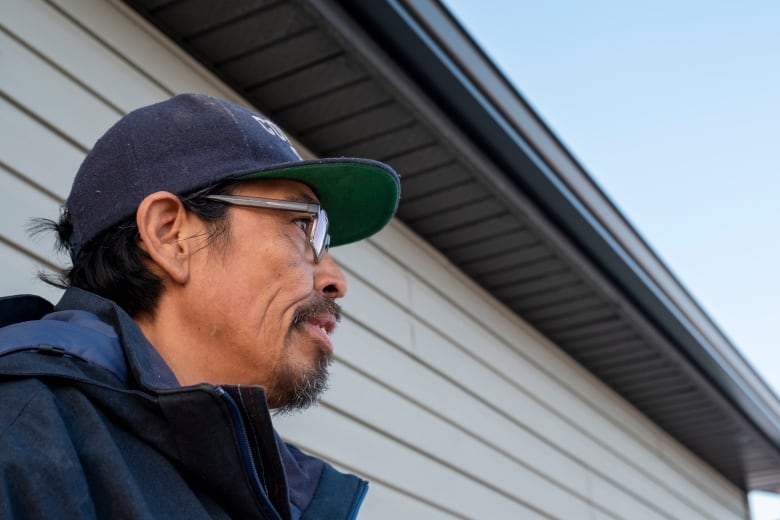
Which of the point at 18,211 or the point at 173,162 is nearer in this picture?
the point at 173,162

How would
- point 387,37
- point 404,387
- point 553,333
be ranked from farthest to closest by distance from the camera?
point 553,333, point 404,387, point 387,37

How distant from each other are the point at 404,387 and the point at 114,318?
2465 millimetres

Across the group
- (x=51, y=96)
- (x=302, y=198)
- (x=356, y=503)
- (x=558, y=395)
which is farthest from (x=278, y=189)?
(x=558, y=395)

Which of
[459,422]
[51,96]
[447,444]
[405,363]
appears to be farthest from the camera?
[459,422]

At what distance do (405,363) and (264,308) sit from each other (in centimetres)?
225

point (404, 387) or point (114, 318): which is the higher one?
point (404, 387)

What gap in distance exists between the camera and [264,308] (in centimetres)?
173

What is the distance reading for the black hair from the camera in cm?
173

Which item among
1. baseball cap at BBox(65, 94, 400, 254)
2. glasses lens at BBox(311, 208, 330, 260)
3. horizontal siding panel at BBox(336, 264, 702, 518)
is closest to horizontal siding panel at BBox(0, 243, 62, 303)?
baseball cap at BBox(65, 94, 400, 254)

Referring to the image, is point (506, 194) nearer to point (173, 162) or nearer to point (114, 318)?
point (173, 162)

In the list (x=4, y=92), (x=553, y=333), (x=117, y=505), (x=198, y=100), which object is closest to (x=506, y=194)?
(x=553, y=333)

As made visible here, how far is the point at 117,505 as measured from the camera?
4.01 feet

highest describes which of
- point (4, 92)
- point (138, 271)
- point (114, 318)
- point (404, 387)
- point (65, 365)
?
point (404, 387)

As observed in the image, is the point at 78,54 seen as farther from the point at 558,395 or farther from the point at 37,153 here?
the point at 558,395
